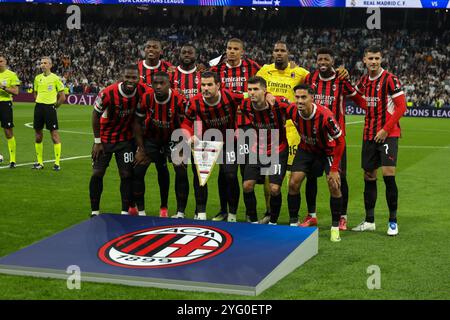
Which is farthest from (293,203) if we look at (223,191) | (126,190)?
(126,190)

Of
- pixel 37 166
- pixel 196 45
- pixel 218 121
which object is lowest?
pixel 37 166

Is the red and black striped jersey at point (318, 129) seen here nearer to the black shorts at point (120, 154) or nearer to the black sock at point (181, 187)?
the black sock at point (181, 187)

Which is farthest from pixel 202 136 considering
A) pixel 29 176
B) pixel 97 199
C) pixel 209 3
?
pixel 209 3

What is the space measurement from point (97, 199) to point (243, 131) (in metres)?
1.98

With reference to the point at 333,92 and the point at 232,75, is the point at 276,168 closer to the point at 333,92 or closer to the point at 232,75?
the point at 333,92

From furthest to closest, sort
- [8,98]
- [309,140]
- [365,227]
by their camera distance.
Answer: [8,98] < [365,227] < [309,140]

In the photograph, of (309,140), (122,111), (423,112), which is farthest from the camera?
(423,112)

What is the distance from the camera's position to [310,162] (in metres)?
7.44

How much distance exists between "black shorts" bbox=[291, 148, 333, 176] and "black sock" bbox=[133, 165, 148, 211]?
6.07 feet

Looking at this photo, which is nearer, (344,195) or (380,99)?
(380,99)

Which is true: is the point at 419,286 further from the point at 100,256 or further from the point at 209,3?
the point at 209,3

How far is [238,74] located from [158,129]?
1.27 metres

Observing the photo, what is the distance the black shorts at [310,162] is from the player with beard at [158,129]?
143cm
